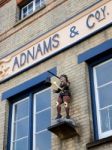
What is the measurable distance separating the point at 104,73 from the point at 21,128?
2.75 metres

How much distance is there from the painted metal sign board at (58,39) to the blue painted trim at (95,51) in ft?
1.65

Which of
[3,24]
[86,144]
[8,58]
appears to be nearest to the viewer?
[86,144]

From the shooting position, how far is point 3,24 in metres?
14.2

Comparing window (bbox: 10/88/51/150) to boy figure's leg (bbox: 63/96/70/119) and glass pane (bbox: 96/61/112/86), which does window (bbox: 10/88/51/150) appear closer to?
boy figure's leg (bbox: 63/96/70/119)

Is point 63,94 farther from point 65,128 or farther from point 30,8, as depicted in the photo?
point 30,8

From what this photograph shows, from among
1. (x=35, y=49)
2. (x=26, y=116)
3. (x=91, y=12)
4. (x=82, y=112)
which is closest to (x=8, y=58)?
(x=35, y=49)

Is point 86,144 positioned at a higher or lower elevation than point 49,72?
lower

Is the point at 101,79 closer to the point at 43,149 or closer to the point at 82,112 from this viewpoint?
the point at 82,112

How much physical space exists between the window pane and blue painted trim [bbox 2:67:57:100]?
2.94 feet

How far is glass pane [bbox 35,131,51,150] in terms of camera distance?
10.4m

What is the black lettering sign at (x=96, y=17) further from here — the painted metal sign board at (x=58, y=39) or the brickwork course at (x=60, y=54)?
the brickwork course at (x=60, y=54)

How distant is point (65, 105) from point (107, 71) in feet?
4.16

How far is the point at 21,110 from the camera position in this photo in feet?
38.1

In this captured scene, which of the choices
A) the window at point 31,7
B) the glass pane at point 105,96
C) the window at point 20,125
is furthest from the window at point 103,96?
the window at point 31,7
